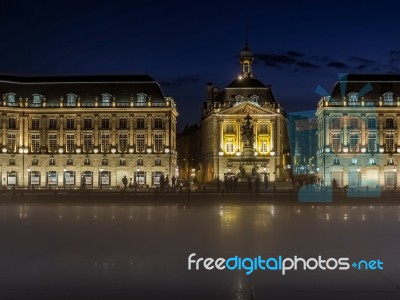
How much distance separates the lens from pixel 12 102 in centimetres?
10394

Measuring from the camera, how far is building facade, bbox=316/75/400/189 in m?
104

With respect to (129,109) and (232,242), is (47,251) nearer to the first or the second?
(232,242)

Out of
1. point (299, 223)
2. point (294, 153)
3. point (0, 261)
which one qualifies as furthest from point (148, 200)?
point (294, 153)

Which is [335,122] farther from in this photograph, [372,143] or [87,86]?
[87,86]

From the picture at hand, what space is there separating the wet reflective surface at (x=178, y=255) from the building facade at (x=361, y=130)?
77.7 meters

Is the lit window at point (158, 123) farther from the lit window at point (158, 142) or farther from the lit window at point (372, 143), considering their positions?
the lit window at point (372, 143)

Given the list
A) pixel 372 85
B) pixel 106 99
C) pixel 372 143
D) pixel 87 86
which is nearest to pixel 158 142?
pixel 106 99

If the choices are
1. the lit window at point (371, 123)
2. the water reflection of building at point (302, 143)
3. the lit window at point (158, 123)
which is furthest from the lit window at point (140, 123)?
the water reflection of building at point (302, 143)

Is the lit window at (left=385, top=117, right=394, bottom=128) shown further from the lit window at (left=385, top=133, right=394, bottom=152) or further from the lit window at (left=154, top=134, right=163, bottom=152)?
the lit window at (left=154, top=134, right=163, bottom=152)

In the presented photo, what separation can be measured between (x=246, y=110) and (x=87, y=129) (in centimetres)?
2577

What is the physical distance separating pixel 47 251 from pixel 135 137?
87729 millimetres

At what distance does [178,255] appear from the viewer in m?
16.9

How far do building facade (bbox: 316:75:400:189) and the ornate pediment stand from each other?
945cm

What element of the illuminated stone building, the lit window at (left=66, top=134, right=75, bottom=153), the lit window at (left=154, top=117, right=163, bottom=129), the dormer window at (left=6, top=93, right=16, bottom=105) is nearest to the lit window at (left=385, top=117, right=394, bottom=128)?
the illuminated stone building
